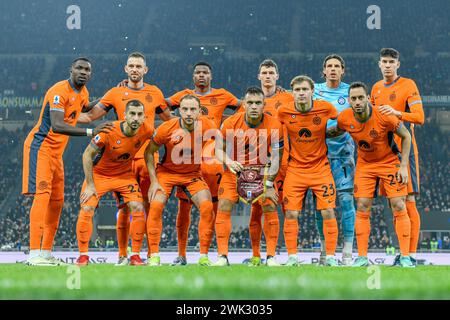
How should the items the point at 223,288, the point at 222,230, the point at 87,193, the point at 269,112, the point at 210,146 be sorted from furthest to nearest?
the point at 269,112
the point at 210,146
the point at 222,230
the point at 87,193
the point at 223,288

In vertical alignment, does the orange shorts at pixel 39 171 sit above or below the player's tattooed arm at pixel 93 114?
below

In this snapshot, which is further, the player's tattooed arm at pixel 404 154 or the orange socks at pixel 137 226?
the orange socks at pixel 137 226

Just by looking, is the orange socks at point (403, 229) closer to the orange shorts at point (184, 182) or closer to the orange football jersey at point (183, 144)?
the orange shorts at point (184, 182)

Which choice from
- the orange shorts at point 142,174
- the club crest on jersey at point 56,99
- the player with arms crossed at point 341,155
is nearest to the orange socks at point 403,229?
the player with arms crossed at point 341,155

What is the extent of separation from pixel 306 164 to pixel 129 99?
238 centimetres

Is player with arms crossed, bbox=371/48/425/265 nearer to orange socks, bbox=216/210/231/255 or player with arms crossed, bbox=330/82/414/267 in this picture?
player with arms crossed, bbox=330/82/414/267

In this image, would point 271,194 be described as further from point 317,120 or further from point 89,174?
point 89,174

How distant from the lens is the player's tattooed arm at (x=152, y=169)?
24.2 ft

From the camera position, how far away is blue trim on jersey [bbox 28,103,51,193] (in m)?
7.28

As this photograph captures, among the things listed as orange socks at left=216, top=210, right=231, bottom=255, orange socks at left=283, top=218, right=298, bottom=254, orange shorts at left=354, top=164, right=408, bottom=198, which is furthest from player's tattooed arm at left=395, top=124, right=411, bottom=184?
orange socks at left=216, top=210, right=231, bottom=255

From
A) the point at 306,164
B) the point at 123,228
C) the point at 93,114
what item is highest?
the point at 93,114

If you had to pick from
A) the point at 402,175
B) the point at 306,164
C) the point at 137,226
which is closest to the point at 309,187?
the point at 306,164

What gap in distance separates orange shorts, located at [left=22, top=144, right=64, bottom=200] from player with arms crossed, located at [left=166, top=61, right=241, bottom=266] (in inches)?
58.7

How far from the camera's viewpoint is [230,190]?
738cm
